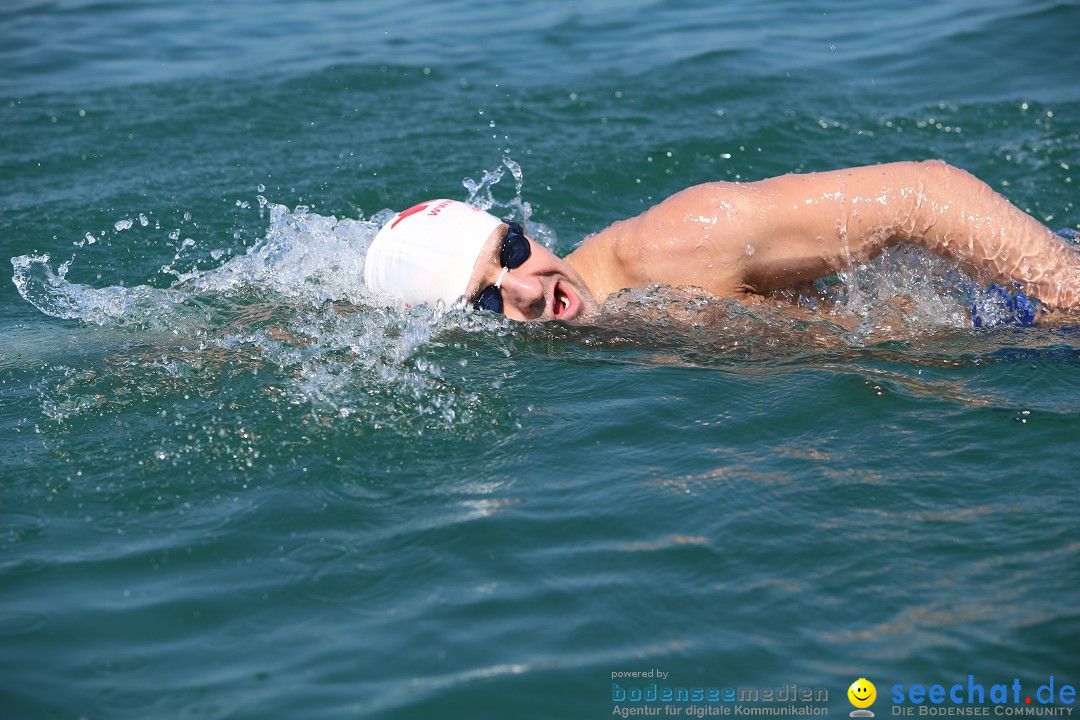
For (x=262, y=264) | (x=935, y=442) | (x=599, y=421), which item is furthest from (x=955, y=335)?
(x=262, y=264)

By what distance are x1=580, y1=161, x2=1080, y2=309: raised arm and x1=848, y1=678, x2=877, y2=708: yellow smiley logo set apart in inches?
87.2

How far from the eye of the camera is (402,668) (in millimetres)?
3004

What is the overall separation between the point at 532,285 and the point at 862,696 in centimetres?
247

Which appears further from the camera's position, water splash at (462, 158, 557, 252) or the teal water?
water splash at (462, 158, 557, 252)

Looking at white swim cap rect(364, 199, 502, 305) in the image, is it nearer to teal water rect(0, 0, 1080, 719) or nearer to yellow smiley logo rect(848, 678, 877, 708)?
teal water rect(0, 0, 1080, 719)

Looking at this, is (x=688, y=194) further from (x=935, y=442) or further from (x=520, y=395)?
(x=935, y=442)

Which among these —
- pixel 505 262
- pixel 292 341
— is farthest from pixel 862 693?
pixel 292 341

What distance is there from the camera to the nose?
4762mm

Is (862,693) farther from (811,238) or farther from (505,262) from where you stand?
(505,262)

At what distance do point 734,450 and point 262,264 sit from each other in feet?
9.66

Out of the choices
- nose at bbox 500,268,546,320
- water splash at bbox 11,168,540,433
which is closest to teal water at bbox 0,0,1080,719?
water splash at bbox 11,168,540,433

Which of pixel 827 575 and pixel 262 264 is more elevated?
pixel 262 264

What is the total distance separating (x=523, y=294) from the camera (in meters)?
4.77

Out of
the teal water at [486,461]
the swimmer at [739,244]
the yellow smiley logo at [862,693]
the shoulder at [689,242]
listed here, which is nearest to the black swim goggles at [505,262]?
the swimmer at [739,244]
